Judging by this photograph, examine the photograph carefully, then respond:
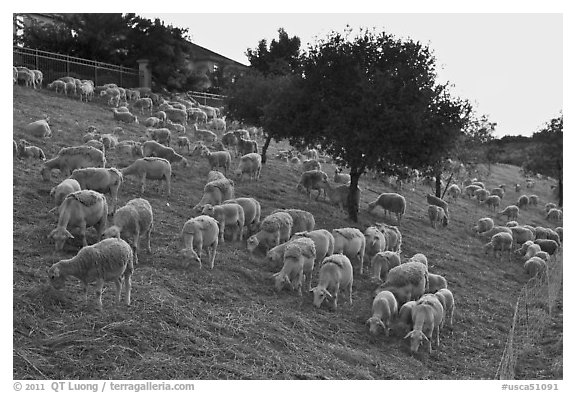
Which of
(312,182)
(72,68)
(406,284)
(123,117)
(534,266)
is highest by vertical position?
(72,68)

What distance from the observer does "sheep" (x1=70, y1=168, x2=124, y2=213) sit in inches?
669

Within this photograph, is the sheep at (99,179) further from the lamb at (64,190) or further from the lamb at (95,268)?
the lamb at (95,268)

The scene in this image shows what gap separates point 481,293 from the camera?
66.8 feet

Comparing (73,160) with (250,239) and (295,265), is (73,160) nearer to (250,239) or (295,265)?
(250,239)

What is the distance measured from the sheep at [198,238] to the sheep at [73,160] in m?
6.38

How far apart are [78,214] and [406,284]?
833 cm

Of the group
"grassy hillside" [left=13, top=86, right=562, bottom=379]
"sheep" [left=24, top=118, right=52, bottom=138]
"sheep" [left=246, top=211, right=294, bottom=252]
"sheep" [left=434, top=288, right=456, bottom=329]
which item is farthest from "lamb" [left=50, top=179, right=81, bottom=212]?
"sheep" [left=24, top=118, right=52, bottom=138]

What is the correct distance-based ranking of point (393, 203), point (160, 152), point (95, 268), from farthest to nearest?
point (393, 203)
point (160, 152)
point (95, 268)

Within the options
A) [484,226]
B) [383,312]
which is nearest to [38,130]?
[383,312]

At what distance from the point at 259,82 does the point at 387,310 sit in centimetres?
2319

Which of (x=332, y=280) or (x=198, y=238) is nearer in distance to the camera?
(x=198, y=238)

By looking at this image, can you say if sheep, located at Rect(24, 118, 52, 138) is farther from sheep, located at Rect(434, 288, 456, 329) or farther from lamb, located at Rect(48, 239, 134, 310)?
sheep, located at Rect(434, 288, 456, 329)

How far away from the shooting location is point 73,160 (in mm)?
19781

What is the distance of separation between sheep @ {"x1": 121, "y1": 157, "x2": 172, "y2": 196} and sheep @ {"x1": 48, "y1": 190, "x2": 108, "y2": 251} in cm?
670
